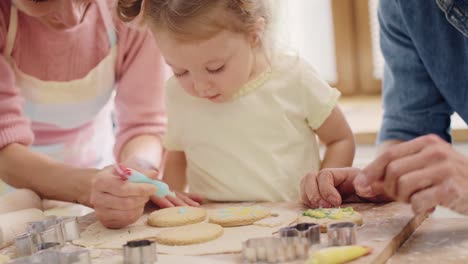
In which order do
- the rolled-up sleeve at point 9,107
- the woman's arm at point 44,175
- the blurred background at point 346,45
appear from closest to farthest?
1. the woman's arm at point 44,175
2. the rolled-up sleeve at point 9,107
3. the blurred background at point 346,45

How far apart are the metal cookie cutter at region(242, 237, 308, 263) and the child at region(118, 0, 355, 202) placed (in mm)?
481

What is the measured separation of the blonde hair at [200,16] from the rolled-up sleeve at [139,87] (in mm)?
294

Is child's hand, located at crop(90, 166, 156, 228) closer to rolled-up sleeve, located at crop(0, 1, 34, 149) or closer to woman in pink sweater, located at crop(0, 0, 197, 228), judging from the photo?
woman in pink sweater, located at crop(0, 0, 197, 228)

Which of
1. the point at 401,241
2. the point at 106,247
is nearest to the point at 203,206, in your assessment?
the point at 106,247

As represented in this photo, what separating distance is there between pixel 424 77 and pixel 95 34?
746mm

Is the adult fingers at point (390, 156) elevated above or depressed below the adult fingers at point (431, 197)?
above

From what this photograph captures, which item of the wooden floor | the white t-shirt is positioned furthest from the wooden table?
the wooden floor

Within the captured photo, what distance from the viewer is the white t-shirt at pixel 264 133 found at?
1530mm

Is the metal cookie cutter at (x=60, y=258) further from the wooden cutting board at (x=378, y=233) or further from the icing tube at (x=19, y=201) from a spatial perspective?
the icing tube at (x=19, y=201)

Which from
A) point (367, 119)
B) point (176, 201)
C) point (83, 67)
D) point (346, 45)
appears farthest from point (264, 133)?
point (346, 45)

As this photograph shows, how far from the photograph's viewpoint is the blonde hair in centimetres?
139

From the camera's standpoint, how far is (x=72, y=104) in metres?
1.78

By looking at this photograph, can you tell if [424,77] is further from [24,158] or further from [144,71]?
[24,158]

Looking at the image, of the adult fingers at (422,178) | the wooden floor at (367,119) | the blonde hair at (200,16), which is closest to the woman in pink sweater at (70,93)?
the blonde hair at (200,16)
